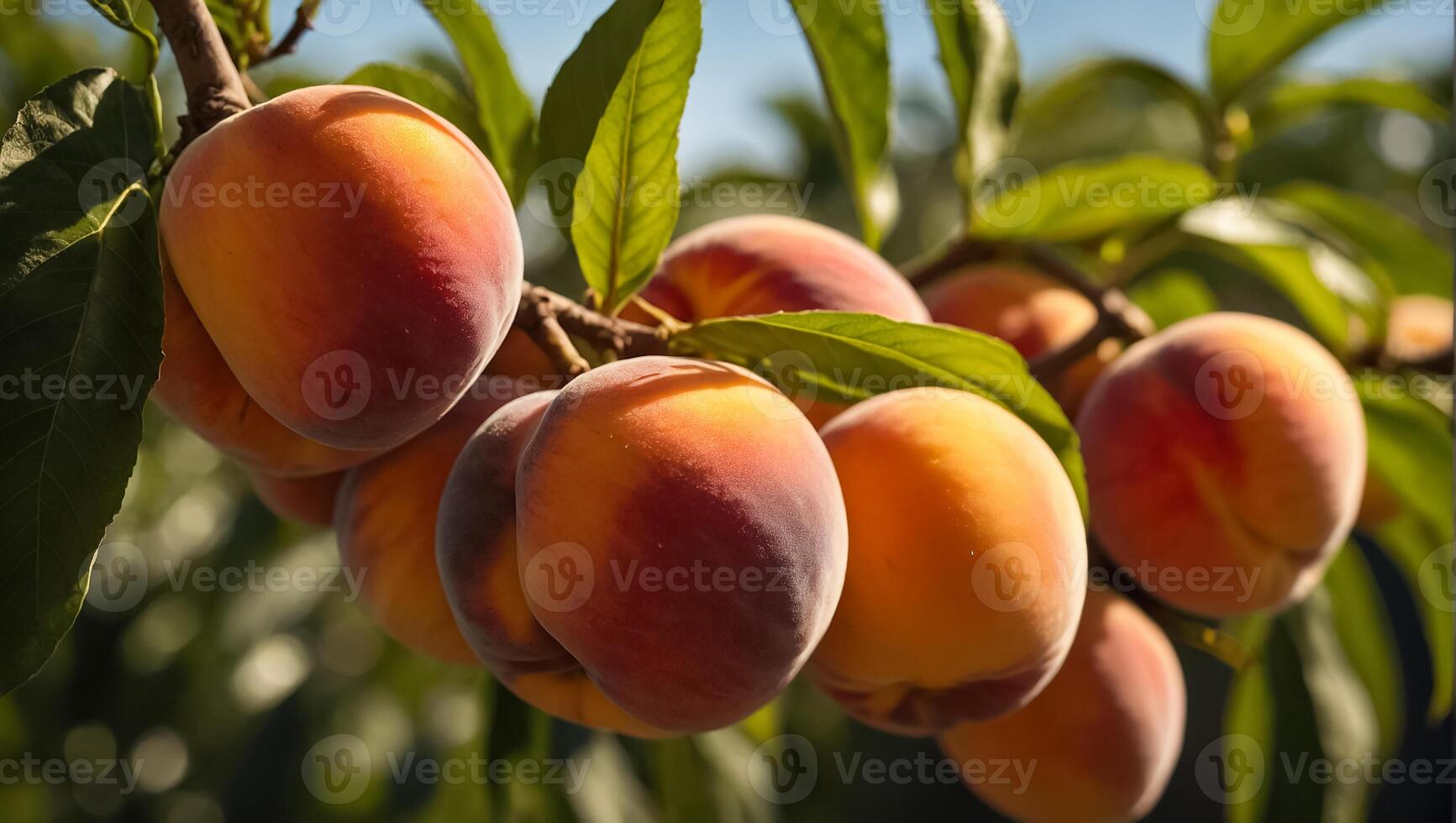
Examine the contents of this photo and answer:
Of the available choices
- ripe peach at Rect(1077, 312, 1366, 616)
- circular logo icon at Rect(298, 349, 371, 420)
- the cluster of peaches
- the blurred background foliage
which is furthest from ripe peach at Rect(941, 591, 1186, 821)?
circular logo icon at Rect(298, 349, 371, 420)

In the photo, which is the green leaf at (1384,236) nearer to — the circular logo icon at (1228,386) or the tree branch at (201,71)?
the circular logo icon at (1228,386)

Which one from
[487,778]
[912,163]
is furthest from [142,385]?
[912,163]

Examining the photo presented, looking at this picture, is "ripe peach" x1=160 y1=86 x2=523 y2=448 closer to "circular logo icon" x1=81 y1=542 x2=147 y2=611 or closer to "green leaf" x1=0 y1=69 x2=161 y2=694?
"green leaf" x1=0 y1=69 x2=161 y2=694

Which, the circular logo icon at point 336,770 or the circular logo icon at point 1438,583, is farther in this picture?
the circular logo icon at point 336,770

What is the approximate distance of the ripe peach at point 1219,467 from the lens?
2.93 feet

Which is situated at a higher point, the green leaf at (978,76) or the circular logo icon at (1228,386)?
the green leaf at (978,76)

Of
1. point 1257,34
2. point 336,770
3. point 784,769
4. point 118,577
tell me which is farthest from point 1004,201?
point 118,577

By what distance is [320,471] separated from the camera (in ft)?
2.34

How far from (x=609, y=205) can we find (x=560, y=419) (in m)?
0.19

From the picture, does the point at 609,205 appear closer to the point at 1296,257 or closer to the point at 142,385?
the point at 142,385

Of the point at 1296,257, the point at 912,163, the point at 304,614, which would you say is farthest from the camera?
the point at 912,163

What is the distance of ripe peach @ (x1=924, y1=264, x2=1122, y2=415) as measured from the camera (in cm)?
100

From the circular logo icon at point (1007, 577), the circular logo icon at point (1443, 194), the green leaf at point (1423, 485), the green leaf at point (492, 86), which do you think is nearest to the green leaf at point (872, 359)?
the circular logo icon at point (1007, 577)

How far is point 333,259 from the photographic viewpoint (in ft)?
1.76
